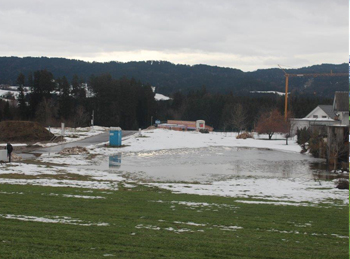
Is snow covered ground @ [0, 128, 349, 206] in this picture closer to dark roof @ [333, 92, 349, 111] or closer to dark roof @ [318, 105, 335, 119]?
dark roof @ [333, 92, 349, 111]

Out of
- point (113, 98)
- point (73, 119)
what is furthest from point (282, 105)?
point (73, 119)

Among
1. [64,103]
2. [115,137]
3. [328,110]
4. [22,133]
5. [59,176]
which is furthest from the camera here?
[64,103]

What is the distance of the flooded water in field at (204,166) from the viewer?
26748 millimetres

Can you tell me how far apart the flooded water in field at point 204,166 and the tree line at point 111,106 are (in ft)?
161

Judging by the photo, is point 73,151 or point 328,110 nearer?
point 73,151

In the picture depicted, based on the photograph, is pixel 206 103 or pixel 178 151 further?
pixel 206 103

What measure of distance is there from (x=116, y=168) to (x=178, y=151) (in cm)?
1527

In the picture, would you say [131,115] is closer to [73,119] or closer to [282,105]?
[73,119]

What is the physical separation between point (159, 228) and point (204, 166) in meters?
21.1

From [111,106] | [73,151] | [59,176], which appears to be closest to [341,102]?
[73,151]

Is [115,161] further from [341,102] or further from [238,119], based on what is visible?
[238,119]

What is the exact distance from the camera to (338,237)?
425 inches

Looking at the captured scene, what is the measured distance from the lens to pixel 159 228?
10.7 meters

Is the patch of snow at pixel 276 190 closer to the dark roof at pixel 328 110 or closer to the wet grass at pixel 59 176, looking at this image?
the wet grass at pixel 59 176
